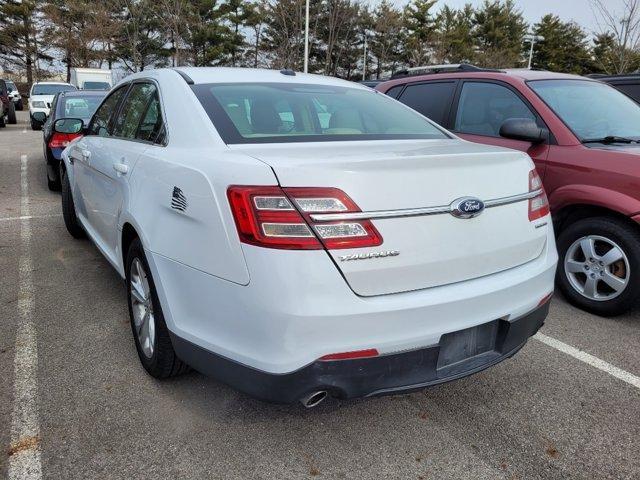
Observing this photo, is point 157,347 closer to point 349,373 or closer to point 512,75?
point 349,373

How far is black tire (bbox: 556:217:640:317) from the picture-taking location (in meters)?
3.55

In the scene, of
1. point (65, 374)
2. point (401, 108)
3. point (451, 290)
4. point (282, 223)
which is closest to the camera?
point (282, 223)

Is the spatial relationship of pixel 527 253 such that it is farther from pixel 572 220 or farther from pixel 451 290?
pixel 572 220

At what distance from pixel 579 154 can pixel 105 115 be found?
3515mm

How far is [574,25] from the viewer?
52969 millimetres

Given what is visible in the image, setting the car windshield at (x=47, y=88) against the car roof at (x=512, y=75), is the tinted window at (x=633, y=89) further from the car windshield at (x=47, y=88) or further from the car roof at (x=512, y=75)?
the car windshield at (x=47, y=88)

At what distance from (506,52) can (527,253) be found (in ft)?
161

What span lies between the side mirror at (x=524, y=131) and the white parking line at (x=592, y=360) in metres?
1.47

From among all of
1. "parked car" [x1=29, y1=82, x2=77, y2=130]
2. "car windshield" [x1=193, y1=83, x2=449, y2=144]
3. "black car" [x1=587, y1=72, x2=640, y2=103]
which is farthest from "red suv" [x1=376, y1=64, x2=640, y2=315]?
"parked car" [x1=29, y1=82, x2=77, y2=130]

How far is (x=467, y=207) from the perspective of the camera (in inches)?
81.7

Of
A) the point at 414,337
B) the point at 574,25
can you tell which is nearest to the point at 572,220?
the point at 414,337

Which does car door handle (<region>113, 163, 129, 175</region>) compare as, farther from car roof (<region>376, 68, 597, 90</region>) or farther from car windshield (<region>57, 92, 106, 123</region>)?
car windshield (<region>57, 92, 106, 123</region>)

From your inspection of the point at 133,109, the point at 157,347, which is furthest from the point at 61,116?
the point at 157,347

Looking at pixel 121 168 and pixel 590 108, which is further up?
pixel 590 108
